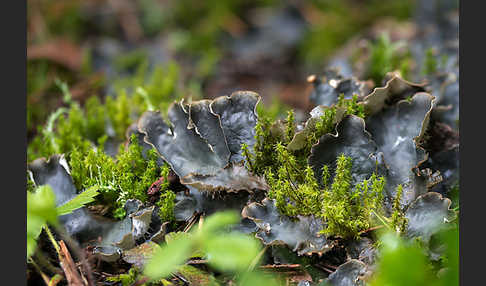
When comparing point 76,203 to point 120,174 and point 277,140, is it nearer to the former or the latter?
point 120,174

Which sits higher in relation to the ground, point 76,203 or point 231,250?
point 231,250

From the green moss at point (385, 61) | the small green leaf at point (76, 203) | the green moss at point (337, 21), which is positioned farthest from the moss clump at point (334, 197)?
the green moss at point (337, 21)

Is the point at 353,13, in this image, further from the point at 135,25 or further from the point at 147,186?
the point at 147,186

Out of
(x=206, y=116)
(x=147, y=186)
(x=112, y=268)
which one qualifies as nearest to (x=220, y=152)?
(x=206, y=116)

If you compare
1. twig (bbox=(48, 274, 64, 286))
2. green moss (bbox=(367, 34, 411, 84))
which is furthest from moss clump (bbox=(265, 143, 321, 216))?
green moss (bbox=(367, 34, 411, 84))

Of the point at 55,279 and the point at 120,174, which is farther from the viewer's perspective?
the point at 120,174

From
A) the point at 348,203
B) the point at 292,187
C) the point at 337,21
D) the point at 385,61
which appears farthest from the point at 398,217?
the point at 337,21

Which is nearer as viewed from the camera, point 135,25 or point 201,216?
point 201,216

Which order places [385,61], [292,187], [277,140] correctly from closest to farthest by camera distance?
[292,187], [277,140], [385,61]

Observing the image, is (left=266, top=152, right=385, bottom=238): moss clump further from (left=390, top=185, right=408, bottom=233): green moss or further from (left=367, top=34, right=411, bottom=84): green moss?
(left=367, top=34, right=411, bottom=84): green moss

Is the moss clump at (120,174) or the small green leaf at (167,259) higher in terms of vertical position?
the small green leaf at (167,259)

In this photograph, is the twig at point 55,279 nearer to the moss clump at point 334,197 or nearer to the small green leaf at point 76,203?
the small green leaf at point 76,203
